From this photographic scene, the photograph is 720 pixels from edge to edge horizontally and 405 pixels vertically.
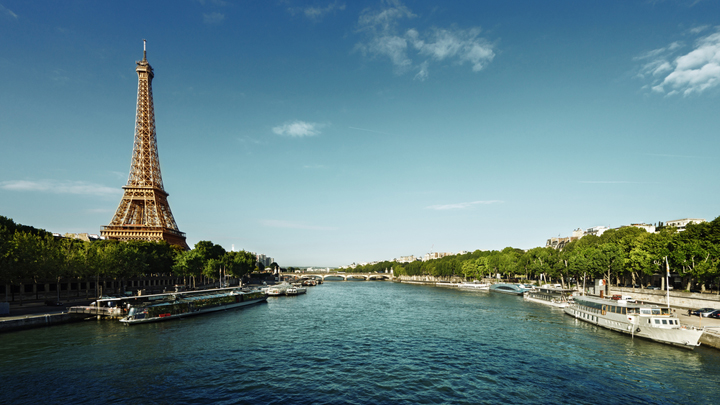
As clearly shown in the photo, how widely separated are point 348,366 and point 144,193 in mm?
121915

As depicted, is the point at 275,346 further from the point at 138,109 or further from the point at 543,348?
the point at 138,109

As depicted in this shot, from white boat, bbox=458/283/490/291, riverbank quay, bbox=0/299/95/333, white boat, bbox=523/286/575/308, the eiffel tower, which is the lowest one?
white boat, bbox=458/283/490/291

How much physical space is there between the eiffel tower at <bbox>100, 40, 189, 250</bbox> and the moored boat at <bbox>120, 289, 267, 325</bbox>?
4949cm

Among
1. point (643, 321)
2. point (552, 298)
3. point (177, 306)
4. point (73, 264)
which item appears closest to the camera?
point (643, 321)

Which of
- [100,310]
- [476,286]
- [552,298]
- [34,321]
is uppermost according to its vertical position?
[34,321]

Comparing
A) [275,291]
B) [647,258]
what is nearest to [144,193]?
[275,291]

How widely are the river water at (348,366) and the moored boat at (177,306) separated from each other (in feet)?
10.3

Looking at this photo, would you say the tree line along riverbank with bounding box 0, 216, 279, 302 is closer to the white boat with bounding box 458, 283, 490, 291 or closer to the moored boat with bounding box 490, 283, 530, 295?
the white boat with bounding box 458, 283, 490, 291

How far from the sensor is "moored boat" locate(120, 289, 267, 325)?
58781 mm

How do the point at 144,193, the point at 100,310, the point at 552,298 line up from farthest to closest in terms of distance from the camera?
the point at 144,193 < the point at 552,298 < the point at 100,310

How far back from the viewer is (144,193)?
12825 cm

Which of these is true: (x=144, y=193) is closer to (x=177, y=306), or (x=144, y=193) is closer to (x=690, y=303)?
(x=177, y=306)

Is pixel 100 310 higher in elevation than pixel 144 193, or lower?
lower

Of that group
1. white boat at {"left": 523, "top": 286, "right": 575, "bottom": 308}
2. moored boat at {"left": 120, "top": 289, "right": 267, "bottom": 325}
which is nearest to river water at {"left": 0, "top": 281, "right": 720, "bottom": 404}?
moored boat at {"left": 120, "top": 289, "right": 267, "bottom": 325}
